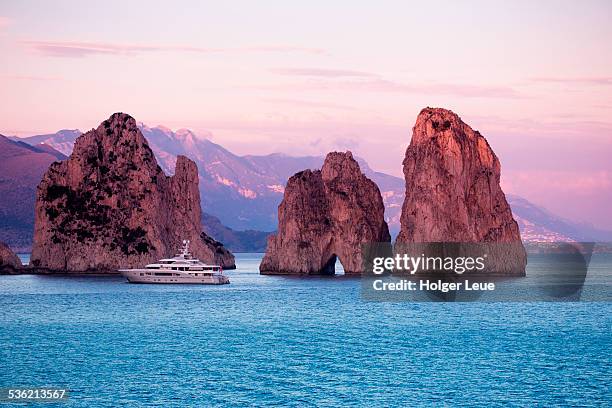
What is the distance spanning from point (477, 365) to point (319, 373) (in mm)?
14394

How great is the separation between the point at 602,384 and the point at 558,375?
510cm

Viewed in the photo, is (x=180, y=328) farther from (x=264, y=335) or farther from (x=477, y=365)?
(x=477, y=365)

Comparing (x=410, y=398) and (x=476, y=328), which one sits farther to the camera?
(x=476, y=328)

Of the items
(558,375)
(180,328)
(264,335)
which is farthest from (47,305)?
(558,375)

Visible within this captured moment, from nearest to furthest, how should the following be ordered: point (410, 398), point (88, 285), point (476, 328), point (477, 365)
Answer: point (410, 398) → point (477, 365) → point (476, 328) → point (88, 285)

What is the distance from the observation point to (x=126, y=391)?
74.2 metres

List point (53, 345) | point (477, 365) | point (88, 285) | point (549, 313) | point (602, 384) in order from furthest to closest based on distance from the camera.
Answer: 1. point (88, 285)
2. point (549, 313)
3. point (53, 345)
4. point (477, 365)
5. point (602, 384)

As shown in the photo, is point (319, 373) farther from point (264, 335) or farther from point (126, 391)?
point (264, 335)

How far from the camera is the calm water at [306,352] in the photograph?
74.6m

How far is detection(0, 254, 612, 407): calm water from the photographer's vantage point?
7456 centimetres

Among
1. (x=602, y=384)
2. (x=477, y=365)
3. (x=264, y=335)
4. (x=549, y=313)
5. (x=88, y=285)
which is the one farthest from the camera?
(x=88, y=285)

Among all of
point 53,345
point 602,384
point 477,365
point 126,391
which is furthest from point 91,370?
point 602,384

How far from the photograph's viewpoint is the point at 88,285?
646 feet

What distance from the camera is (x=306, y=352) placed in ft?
316
